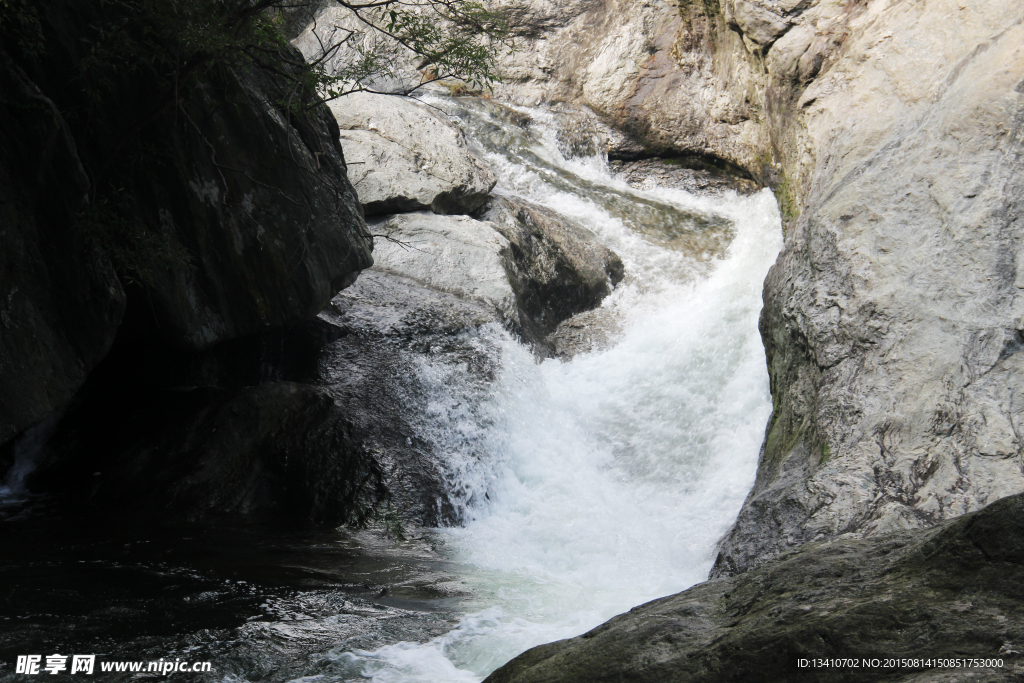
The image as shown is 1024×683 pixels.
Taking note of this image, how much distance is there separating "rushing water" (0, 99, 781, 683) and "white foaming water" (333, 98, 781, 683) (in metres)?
0.02

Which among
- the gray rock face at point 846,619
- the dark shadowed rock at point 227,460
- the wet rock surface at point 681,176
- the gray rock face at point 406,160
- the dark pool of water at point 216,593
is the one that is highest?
the wet rock surface at point 681,176

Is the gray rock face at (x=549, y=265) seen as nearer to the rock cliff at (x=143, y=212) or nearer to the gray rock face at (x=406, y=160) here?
the gray rock face at (x=406, y=160)

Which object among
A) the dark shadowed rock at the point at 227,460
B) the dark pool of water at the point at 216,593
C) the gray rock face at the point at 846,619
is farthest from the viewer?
the dark shadowed rock at the point at 227,460

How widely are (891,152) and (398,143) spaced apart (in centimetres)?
705

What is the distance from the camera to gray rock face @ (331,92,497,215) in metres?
10.9

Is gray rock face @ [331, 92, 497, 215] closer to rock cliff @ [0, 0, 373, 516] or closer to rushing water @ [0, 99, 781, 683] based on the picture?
rock cliff @ [0, 0, 373, 516]

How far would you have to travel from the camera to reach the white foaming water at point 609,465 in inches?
205

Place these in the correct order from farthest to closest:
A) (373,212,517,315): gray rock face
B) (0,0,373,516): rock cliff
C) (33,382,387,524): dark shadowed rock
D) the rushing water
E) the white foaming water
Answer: (373,212,517,315): gray rock face < (33,382,387,524): dark shadowed rock < (0,0,373,516): rock cliff < the white foaming water < the rushing water

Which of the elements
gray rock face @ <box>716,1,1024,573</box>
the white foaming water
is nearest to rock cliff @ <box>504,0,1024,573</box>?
gray rock face @ <box>716,1,1024,573</box>

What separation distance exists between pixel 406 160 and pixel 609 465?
593cm

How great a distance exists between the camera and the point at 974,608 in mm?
2098

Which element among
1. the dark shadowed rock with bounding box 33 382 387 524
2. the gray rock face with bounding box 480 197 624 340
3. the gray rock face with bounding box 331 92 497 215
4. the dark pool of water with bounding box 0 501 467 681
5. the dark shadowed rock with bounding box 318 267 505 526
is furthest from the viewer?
the gray rock face with bounding box 331 92 497 215

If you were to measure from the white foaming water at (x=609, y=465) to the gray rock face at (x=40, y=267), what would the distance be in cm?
321

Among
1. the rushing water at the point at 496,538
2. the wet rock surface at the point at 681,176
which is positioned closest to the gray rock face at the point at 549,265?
the rushing water at the point at 496,538
